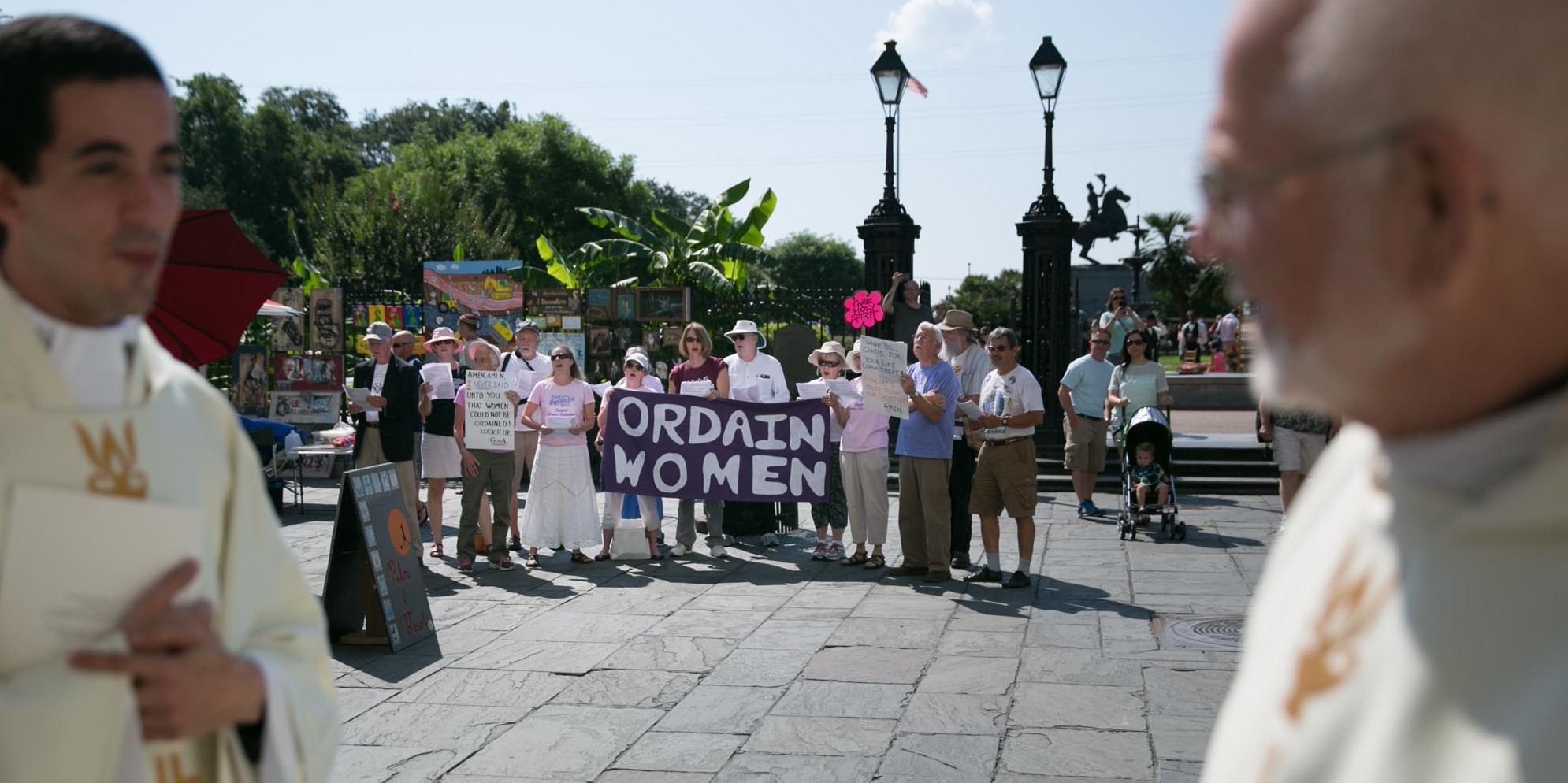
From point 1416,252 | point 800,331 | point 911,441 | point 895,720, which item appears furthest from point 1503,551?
point 800,331

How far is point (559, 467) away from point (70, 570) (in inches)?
375

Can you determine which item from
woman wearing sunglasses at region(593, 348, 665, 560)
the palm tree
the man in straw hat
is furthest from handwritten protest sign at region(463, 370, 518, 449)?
the palm tree

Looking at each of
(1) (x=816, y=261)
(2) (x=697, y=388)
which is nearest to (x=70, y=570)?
(2) (x=697, y=388)

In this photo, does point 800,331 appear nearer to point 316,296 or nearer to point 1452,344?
point 316,296

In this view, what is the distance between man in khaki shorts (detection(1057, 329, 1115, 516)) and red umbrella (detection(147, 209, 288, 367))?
29.8ft

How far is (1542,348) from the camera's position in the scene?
919 millimetres

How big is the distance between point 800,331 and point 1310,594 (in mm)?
14860

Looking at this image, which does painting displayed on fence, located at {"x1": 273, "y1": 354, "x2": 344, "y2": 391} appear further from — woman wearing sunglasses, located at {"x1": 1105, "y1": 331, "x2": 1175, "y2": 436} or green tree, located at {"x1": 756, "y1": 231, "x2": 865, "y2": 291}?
green tree, located at {"x1": 756, "y1": 231, "x2": 865, "y2": 291}

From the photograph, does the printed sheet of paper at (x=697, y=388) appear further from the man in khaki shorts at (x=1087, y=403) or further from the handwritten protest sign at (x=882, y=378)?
the man in khaki shorts at (x=1087, y=403)

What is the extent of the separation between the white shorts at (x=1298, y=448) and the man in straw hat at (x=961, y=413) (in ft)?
7.70

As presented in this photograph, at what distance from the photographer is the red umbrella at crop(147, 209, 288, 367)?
5.02 m

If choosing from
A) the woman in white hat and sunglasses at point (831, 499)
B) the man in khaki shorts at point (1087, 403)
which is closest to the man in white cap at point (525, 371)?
the woman in white hat and sunglasses at point (831, 499)

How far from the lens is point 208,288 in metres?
5.33

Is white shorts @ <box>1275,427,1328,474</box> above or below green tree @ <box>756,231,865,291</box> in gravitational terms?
below
